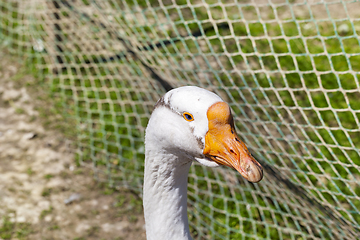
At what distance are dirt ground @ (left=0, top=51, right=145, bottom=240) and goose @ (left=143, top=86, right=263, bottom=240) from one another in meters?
1.17

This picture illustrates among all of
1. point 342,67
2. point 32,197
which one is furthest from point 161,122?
point 342,67

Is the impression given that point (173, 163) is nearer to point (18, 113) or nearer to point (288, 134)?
point (288, 134)

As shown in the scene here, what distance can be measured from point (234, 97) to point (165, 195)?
225cm

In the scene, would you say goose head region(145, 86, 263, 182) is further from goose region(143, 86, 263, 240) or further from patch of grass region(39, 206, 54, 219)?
patch of grass region(39, 206, 54, 219)

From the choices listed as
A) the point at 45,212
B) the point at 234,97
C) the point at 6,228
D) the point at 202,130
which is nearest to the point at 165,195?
the point at 202,130

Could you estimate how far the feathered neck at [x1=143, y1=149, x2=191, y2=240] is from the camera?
5.62 feet

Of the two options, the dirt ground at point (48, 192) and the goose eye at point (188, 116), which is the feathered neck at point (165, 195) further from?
the dirt ground at point (48, 192)

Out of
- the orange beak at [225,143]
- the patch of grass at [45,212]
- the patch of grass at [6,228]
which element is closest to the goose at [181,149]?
the orange beak at [225,143]

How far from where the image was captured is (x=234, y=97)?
385cm

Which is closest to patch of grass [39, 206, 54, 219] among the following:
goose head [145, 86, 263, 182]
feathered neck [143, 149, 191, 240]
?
Answer: feathered neck [143, 149, 191, 240]

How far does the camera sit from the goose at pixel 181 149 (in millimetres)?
1420

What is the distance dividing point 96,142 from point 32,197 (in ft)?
2.64

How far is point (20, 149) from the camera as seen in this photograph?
3461 mm

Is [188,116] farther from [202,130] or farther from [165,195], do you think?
[165,195]
